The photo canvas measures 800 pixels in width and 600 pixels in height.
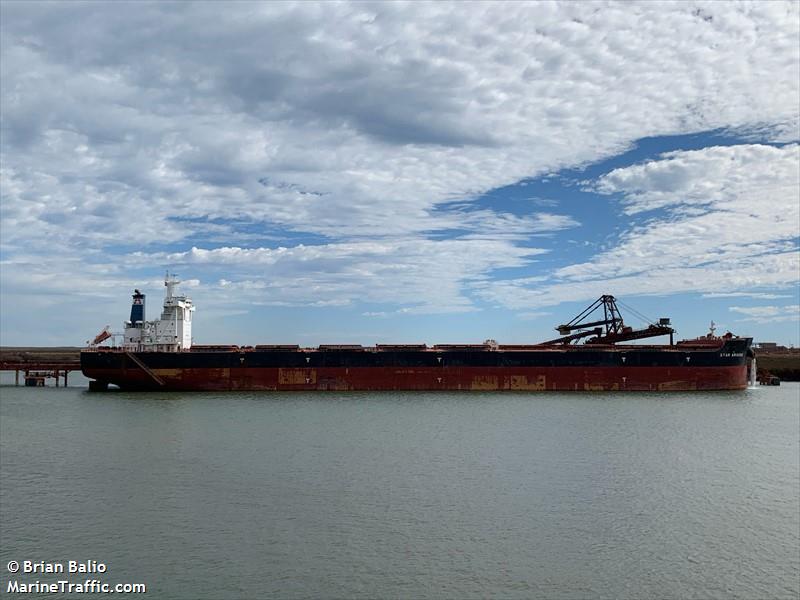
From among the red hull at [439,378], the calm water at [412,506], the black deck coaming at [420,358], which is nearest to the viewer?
the calm water at [412,506]

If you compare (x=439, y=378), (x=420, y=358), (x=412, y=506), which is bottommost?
(x=412, y=506)

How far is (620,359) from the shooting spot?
37.8 meters

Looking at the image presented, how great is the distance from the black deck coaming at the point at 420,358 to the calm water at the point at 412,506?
1212 cm

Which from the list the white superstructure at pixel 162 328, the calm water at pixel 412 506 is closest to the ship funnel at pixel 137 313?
the white superstructure at pixel 162 328

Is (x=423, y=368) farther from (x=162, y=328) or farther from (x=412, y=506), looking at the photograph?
(x=412, y=506)

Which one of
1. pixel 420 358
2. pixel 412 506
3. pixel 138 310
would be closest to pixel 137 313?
pixel 138 310

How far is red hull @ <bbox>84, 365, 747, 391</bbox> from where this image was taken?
37.6 meters

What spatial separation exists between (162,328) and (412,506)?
3129cm

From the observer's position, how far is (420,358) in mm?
37938

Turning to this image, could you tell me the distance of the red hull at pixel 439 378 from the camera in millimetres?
37562

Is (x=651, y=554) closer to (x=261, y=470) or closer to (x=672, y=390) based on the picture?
(x=261, y=470)

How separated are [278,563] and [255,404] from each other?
2144 centimetres

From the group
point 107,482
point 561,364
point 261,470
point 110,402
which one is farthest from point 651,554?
point 110,402

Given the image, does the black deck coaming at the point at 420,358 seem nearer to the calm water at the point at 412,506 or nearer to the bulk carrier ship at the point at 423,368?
the bulk carrier ship at the point at 423,368
